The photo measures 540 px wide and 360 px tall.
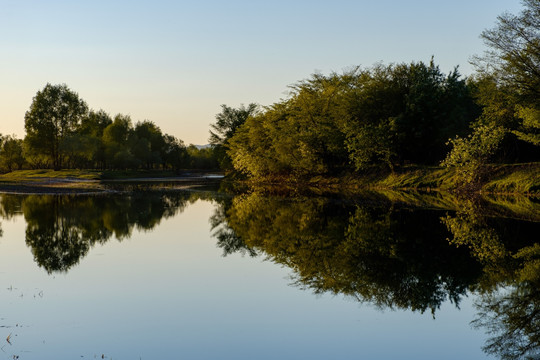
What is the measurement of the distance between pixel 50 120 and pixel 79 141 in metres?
8.24

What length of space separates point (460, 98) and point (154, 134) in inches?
3983

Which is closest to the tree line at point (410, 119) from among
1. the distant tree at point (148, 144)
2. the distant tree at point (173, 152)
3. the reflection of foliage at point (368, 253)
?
the reflection of foliage at point (368, 253)

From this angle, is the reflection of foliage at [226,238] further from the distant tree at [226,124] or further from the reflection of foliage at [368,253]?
the distant tree at [226,124]

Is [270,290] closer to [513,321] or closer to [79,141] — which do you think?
[513,321]

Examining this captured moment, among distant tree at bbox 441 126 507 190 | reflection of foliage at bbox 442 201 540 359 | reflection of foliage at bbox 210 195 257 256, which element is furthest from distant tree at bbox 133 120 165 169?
reflection of foliage at bbox 442 201 540 359

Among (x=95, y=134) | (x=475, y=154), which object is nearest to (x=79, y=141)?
(x=95, y=134)

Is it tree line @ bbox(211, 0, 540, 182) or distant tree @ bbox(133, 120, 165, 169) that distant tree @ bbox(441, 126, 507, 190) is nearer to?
tree line @ bbox(211, 0, 540, 182)

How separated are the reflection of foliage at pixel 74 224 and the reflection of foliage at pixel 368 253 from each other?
585 centimetres

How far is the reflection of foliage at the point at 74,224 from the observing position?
1778 centimetres

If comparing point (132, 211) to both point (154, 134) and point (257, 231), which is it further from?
point (154, 134)

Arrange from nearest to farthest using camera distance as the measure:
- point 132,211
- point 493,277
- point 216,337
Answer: point 216,337, point 493,277, point 132,211

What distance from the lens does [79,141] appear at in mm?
101438

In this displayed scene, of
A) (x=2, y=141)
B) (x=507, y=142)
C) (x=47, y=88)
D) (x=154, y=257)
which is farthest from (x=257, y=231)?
(x=2, y=141)

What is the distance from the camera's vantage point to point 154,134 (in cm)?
14438
